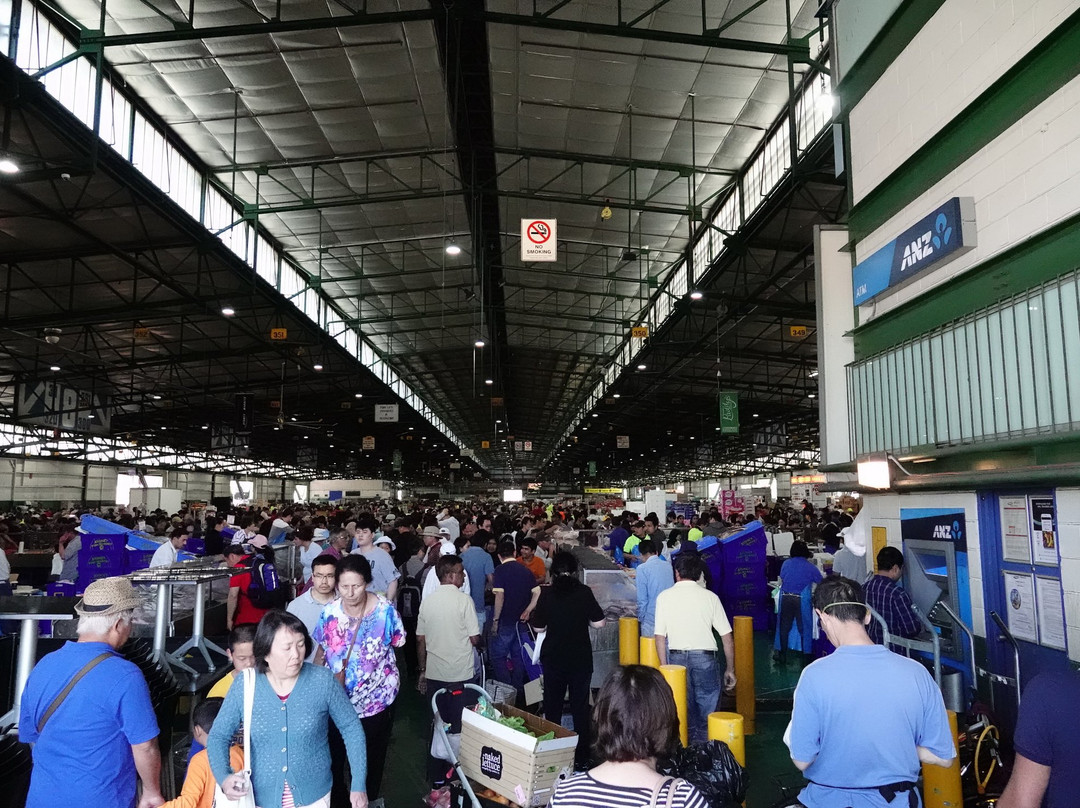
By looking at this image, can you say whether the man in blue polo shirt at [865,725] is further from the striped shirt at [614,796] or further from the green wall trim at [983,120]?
the green wall trim at [983,120]

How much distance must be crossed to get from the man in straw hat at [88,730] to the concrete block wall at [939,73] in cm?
620

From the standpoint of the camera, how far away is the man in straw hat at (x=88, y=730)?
3.21 metres

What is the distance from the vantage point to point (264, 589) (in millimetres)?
8000

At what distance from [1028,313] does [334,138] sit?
13.7 metres

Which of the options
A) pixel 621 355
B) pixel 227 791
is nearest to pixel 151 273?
pixel 227 791

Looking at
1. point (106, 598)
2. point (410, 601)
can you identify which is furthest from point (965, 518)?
point (410, 601)

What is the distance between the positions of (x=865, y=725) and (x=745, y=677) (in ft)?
15.6

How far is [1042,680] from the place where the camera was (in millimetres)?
2615

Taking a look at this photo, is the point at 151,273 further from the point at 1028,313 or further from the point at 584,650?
the point at 1028,313

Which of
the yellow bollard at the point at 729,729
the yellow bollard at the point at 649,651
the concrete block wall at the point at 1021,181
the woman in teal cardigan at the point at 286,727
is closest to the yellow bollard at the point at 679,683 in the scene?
the yellow bollard at the point at 729,729

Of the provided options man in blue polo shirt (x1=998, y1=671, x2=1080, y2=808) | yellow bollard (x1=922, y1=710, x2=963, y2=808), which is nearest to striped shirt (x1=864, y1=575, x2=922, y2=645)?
yellow bollard (x1=922, y1=710, x2=963, y2=808)

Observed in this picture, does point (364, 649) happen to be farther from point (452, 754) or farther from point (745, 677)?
point (745, 677)

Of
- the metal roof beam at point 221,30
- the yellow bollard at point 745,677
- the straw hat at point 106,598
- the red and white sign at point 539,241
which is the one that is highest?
the metal roof beam at point 221,30

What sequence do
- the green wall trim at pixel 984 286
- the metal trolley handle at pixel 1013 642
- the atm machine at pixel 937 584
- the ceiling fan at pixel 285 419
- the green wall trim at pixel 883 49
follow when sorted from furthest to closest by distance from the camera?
the ceiling fan at pixel 285 419, the green wall trim at pixel 883 49, the atm machine at pixel 937 584, the metal trolley handle at pixel 1013 642, the green wall trim at pixel 984 286
